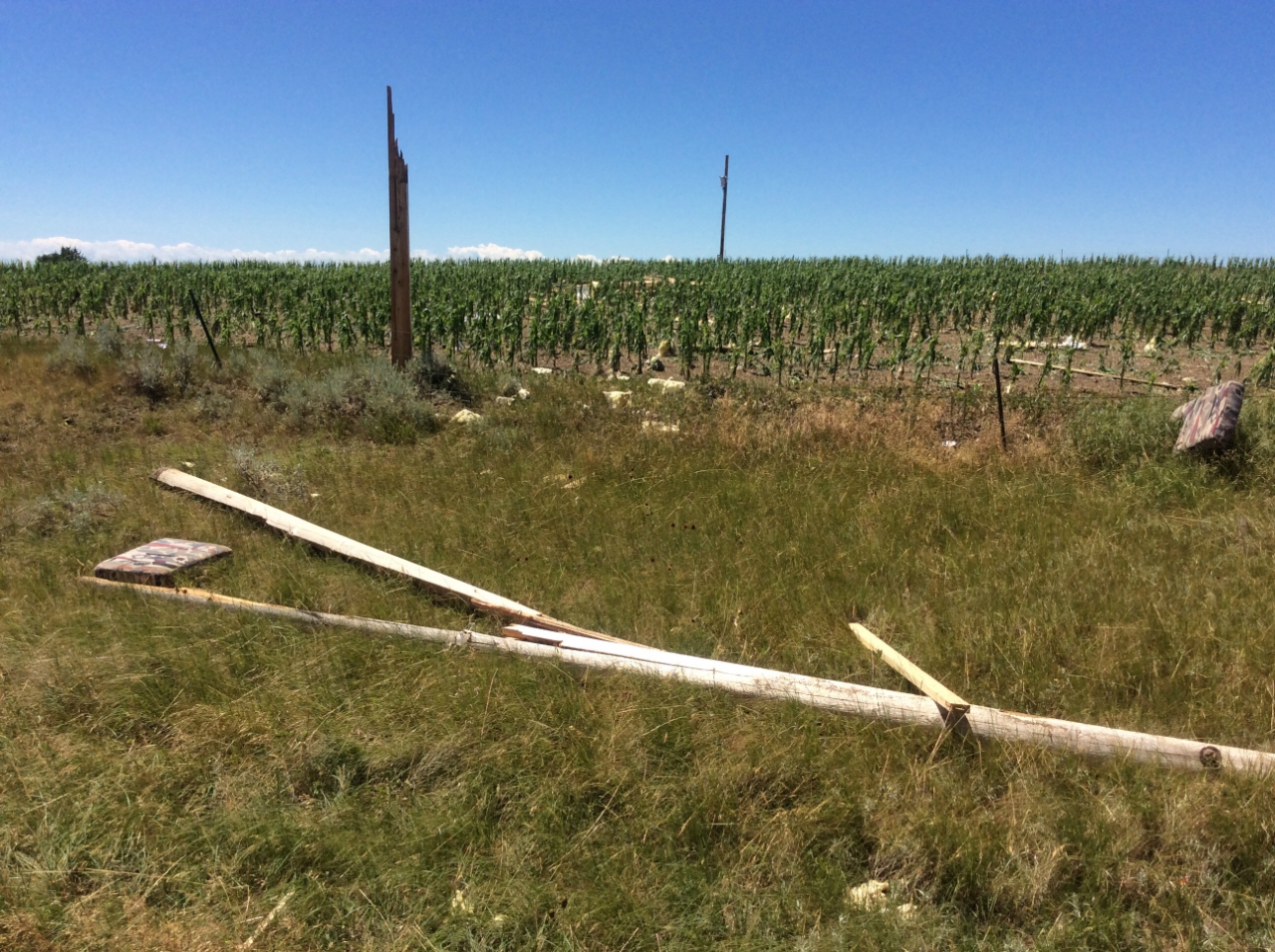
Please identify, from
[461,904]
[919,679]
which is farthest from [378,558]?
[919,679]

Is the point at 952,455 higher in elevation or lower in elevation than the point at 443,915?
higher

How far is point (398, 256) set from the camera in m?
9.42

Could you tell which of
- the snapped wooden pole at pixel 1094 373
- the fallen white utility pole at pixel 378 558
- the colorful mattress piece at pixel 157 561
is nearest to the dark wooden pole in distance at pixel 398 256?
the fallen white utility pole at pixel 378 558

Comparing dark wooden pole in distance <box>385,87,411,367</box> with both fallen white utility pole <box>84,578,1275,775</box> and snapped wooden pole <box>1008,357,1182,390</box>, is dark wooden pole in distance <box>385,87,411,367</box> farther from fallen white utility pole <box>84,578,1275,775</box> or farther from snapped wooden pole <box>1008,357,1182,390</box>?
snapped wooden pole <box>1008,357,1182,390</box>

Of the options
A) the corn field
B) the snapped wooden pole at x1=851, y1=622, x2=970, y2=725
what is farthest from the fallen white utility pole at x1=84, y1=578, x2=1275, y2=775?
the corn field

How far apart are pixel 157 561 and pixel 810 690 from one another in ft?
13.0

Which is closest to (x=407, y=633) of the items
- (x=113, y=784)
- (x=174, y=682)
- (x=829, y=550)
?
(x=174, y=682)

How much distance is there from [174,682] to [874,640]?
3412mm

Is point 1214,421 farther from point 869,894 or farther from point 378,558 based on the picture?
A: point 378,558

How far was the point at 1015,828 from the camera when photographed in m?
2.76

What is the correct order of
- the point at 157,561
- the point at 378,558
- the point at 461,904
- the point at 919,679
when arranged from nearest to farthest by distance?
the point at 461,904 < the point at 919,679 < the point at 157,561 < the point at 378,558

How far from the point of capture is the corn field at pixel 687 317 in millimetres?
12836

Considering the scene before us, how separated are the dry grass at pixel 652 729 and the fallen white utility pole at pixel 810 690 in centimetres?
9

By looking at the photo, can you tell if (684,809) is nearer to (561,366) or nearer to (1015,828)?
(1015,828)
